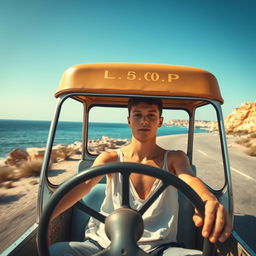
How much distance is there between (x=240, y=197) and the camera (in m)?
5.26

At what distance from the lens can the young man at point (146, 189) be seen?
1.42m

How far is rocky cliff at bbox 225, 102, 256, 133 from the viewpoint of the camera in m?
60.4

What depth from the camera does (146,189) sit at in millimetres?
1588

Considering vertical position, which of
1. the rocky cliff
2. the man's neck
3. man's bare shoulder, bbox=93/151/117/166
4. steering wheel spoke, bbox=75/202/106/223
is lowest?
steering wheel spoke, bbox=75/202/106/223

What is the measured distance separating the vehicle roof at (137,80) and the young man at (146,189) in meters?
0.15

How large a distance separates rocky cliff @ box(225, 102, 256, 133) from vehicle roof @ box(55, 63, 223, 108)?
64315 mm

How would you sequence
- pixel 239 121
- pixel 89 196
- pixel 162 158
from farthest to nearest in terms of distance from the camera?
pixel 239 121, pixel 89 196, pixel 162 158

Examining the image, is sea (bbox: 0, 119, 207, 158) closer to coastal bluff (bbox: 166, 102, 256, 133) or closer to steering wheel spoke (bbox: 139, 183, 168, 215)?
steering wheel spoke (bbox: 139, 183, 168, 215)

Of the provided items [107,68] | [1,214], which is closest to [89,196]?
[107,68]

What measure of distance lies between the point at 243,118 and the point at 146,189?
7356 centimetres

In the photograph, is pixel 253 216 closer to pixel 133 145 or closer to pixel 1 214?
pixel 133 145

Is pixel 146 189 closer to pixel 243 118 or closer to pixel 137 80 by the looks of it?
pixel 137 80

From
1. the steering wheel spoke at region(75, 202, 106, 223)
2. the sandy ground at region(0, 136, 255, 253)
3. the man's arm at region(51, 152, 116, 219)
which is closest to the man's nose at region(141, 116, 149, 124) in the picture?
the man's arm at region(51, 152, 116, 219)

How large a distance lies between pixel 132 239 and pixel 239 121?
73.5 m
